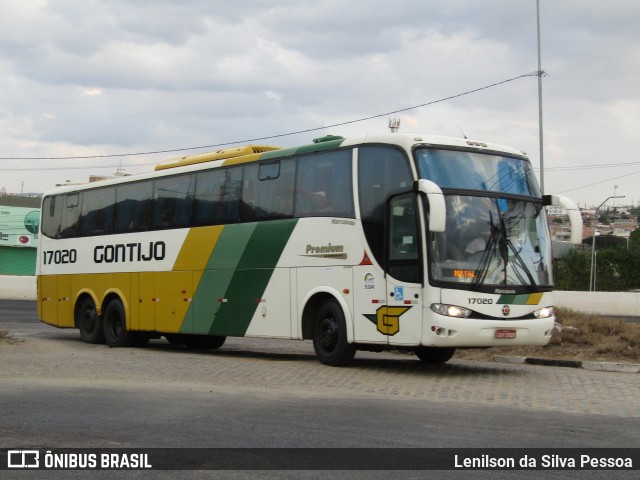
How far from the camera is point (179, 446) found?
7.64 metres

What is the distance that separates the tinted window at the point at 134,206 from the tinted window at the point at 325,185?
5.20 meters

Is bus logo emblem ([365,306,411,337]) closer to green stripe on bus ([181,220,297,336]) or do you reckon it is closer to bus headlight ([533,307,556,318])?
bus headlight ([533,307,556,318])

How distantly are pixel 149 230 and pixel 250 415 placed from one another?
1098cm

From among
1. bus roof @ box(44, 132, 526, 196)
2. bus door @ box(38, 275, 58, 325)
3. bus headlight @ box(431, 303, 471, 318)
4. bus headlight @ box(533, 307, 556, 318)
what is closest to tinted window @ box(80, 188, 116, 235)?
bus roof @ box(44, 132, 526, 196)

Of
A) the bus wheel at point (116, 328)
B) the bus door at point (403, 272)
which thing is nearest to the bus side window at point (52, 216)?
the bus wheel at point (116, 328)

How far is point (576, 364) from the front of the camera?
1603cm

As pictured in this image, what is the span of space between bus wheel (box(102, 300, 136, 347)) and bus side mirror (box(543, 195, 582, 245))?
10.3 metres

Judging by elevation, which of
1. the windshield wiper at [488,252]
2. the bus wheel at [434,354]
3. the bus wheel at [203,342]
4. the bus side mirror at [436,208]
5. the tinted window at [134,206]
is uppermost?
the tinted window at [134,206]

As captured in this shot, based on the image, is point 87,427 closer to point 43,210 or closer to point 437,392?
point 437,392

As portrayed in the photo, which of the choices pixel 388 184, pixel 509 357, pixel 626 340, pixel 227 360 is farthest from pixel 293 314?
pixel 626 340

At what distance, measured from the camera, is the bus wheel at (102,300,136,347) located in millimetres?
20625

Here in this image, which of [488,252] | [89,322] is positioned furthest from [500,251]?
[89,322]

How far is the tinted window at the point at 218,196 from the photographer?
1748 centimetres

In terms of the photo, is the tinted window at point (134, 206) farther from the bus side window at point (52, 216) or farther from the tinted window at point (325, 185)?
the tinted window at point (325, 185)
